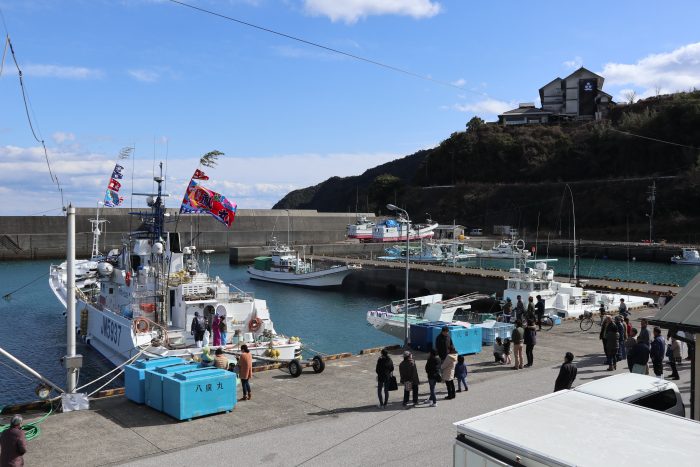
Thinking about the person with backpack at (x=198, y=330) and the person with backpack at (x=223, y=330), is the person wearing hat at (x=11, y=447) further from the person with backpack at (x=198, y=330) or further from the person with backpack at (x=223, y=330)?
the person with backpack at (x=223, y=330)

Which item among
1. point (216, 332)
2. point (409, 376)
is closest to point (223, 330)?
point (216, 332)

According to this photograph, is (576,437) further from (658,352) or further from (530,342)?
(530,342)

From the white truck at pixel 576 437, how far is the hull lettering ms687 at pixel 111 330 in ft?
56.5

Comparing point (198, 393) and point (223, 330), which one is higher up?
point (198, 393)

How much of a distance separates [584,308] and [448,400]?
18555mm

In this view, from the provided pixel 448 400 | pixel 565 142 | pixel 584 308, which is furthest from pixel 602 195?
pixel 448 400

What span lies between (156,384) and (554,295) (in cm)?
2159

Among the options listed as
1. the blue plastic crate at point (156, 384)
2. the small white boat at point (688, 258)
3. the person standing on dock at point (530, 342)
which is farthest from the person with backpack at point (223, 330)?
the small white boat at point (688, 258)

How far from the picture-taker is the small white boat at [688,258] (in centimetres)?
6194

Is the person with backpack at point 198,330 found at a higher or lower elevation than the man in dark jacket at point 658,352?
lower

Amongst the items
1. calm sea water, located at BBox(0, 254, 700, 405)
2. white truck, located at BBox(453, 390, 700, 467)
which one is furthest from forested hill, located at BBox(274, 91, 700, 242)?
white truck, located at BBox(453, 390, 700, 467)

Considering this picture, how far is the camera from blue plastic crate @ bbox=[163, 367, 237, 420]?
10945 mm

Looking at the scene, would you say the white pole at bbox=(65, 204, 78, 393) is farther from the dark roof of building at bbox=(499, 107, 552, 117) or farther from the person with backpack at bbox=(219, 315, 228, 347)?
the dark roof of building at bbox=(499, 107, 552, 117)

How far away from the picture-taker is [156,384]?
11.5 metres
